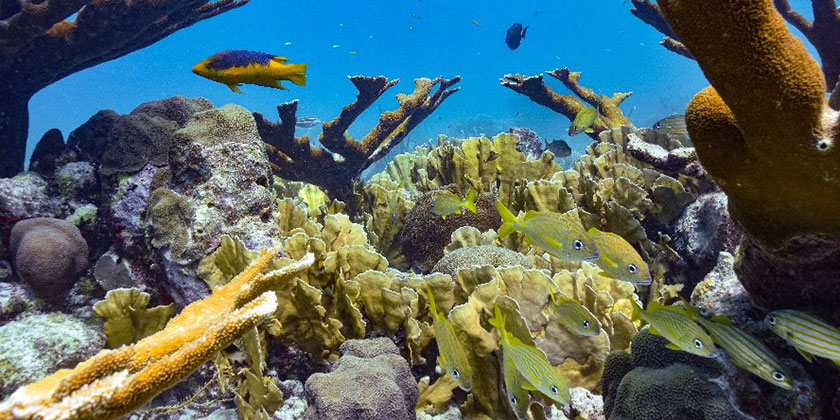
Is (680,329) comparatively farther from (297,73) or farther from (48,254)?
(48,254)

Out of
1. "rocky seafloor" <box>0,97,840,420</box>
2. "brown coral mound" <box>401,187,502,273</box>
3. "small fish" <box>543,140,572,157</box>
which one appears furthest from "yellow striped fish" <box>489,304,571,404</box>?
"small fish" <box>543,140,572,157</box>

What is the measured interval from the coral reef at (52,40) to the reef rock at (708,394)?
6.67 m

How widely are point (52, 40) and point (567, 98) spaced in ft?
26.0

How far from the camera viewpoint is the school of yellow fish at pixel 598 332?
1591 mm

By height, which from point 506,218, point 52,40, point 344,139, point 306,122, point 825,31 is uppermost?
point 52,40

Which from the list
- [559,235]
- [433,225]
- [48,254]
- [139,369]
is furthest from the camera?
[433,225]

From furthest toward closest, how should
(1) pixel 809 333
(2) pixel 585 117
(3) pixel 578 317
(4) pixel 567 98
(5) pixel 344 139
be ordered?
(4) pixel 567 98, (5) pixel 344 139, (2) pixel 585 117, (3) pixel 578 317, (1) pixel 809 333

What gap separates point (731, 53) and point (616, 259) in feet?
4.07

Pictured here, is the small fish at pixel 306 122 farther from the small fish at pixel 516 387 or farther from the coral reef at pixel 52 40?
the small fish at pixel 516 387

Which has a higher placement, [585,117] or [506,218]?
[506,218]

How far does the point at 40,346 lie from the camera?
310cm

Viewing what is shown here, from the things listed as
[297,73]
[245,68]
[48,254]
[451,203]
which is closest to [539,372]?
[451,203]

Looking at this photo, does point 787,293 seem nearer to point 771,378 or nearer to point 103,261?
point 771,378

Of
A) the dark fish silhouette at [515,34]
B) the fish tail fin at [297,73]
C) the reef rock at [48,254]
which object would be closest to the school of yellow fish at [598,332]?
the fish tail fin at [297,73]
